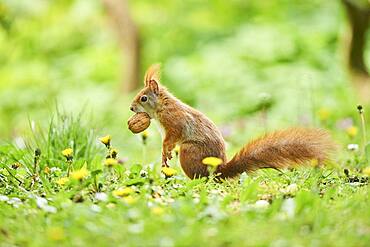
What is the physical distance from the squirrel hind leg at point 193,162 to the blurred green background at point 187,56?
391cm

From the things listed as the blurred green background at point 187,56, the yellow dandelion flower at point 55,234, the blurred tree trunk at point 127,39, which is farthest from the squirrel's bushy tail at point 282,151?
the blurred tree trunk at point 127,39

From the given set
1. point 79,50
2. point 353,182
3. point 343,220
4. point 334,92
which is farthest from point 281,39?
point 343,220

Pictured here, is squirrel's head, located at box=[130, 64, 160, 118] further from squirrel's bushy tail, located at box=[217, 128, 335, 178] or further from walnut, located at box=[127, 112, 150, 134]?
squirrel's bushy tail, located at box=[217, 128, 335, 178]

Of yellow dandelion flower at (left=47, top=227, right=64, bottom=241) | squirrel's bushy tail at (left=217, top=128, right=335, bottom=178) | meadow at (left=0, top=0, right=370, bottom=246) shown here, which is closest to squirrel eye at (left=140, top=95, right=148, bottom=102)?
meadow at (left=0, top=0, right=370, bottom=246)

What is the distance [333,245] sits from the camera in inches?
79.4

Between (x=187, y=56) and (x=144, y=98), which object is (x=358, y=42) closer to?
(x=144, y=98)

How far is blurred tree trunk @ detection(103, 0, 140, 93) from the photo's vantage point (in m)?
9.01

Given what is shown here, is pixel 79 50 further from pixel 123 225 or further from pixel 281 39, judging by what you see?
pixel 123 225

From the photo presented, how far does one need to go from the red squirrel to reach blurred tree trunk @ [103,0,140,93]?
19.1 ft

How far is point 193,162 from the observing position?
120 inches

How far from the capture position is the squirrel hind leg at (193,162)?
120 inches

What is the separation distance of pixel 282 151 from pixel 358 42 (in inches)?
122

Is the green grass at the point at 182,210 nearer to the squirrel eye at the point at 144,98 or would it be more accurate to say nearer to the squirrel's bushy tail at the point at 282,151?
the squirrel's bushy tail at the point at 282,151

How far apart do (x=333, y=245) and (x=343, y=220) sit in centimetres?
27
